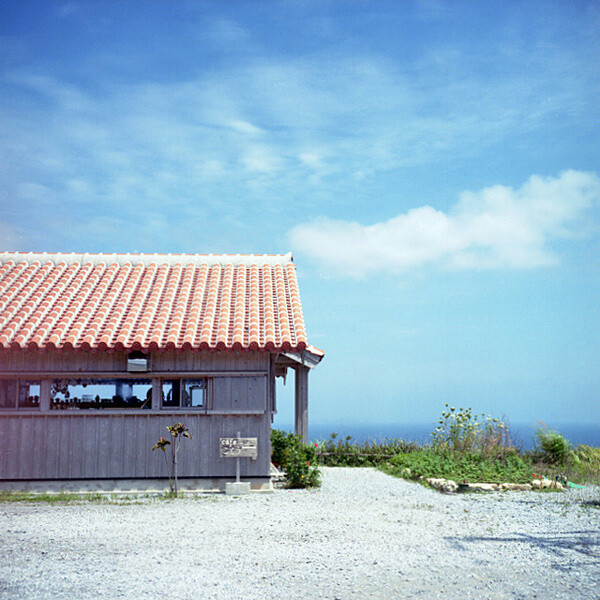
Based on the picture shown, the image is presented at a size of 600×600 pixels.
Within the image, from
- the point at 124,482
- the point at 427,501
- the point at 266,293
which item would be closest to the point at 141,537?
the point at 124,482

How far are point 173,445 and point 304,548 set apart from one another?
602 centimetres

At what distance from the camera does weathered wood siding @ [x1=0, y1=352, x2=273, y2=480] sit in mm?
14523

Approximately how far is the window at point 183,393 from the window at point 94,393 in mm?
440

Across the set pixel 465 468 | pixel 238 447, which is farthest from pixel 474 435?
pixel 238 447

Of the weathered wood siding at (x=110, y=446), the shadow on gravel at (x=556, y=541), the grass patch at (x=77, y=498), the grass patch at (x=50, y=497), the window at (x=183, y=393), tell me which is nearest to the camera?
the shadow on gravel at (x=556, y=541)

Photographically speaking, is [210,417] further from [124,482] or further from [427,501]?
[427,501]

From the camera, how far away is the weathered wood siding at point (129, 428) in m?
14.5

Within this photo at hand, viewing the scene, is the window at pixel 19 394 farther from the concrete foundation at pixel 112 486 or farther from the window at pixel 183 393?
the window at pixel 183 393

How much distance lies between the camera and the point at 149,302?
16.3 m

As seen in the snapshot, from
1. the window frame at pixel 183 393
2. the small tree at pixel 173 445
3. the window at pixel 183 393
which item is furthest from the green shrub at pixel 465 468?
the small tree at pixel 173 445

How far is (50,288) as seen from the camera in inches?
672

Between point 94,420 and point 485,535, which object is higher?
point 94,420

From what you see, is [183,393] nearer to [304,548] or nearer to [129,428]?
[129,428]

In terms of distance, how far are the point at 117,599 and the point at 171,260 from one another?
12550 mm
